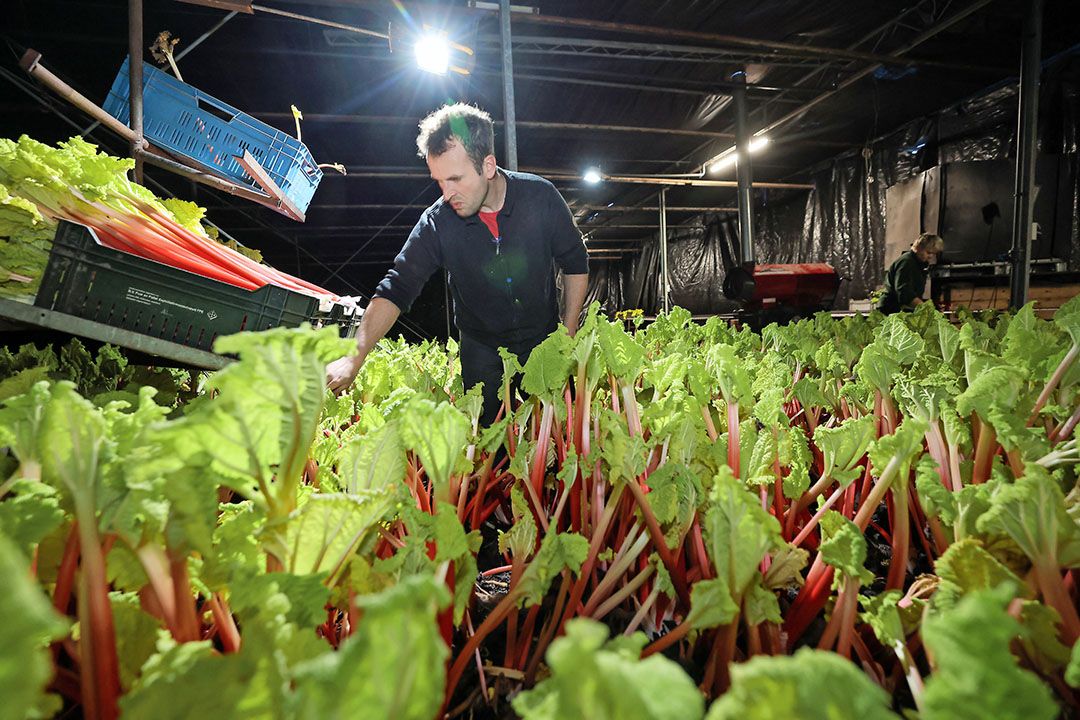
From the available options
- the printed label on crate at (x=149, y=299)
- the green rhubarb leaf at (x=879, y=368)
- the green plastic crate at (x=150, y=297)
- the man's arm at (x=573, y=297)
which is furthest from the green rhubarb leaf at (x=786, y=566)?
the man's arm at (x=573, y=297)

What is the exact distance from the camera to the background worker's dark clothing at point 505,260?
2.46 m

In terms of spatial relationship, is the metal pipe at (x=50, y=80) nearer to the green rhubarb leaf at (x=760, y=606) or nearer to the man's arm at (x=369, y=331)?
the man's arm at (x=369, y=331)

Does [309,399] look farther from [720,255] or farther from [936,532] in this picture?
[720,255]

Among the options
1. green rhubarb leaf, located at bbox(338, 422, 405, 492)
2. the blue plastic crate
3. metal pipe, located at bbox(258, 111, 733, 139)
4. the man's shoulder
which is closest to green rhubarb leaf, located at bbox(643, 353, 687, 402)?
green rhubarb leaf, located at bbox(338, 422, 405, 492)

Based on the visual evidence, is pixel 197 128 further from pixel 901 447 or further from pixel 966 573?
pixel 966 573

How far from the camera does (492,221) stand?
247 cm

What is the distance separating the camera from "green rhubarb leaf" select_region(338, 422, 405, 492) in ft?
2.70

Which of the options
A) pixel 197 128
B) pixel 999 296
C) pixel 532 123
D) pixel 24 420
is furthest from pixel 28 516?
pixel 532 123

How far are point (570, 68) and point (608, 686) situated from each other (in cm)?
702

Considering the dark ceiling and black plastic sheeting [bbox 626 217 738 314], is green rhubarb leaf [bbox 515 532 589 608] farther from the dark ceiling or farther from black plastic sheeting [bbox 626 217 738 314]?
black plastic sheeting [bbox 626 217 738 314]

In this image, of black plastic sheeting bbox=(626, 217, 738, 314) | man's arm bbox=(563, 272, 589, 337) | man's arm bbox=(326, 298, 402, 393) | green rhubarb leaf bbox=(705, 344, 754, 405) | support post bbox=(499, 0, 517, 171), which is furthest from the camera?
black plastic sheeting bbox=(626, 217, 738, 314)

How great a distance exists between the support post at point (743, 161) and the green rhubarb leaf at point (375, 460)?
6.63 metres

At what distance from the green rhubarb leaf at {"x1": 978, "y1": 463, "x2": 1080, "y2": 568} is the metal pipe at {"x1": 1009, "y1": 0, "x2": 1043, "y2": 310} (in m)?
5.77

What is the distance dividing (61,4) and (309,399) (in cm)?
665
